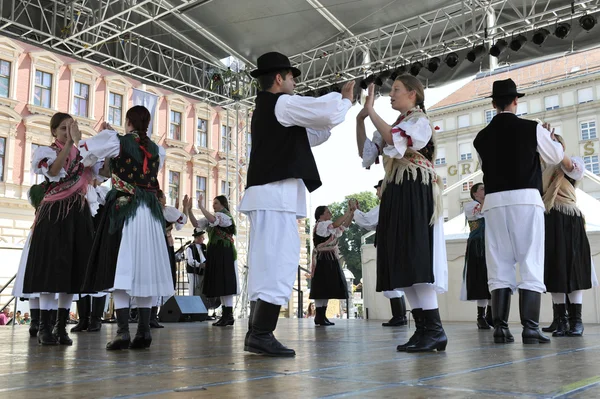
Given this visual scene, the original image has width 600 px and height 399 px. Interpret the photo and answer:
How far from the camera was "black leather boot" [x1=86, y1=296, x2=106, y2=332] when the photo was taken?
18.9 feet

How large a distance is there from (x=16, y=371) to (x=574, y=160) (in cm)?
362

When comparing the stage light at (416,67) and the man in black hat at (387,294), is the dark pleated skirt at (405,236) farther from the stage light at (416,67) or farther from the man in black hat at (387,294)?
the stage light at (416,67)

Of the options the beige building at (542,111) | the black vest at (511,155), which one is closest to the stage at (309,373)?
the black vest at (511,155)

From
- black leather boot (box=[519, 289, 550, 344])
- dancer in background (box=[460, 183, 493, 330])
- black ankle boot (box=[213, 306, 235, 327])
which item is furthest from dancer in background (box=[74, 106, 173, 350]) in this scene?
dancer in background (box=[460, 183, 493, 330])

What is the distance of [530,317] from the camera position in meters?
3.49

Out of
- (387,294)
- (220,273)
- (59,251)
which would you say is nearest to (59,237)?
(59,251)

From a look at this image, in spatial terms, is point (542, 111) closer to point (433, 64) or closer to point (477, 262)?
point (433, 64)

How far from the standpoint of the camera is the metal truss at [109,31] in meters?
10.2

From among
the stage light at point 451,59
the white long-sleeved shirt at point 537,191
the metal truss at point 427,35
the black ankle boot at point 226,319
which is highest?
the metal truss at point 427,35

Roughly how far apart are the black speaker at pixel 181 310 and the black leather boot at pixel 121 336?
501 centimetres

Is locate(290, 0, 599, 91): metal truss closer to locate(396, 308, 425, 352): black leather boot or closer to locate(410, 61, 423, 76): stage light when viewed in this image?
locate(410, 61, 423, 76): stage light

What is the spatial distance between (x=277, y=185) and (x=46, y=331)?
6.43 ft

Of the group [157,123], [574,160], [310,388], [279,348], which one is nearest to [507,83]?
[574,160]

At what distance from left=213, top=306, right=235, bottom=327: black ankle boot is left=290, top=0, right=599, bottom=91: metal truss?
19.2 feet
